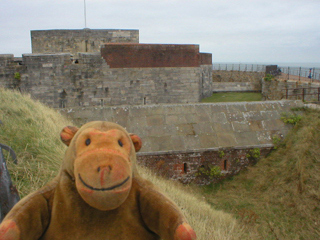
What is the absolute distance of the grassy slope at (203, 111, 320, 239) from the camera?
5.81 meters

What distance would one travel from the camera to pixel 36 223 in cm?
208

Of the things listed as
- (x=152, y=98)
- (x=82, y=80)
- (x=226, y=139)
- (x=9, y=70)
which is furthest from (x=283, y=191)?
(x=9, y=70)

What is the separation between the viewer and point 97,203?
6.19ft

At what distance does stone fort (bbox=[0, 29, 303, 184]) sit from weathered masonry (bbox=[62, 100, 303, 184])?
2cm

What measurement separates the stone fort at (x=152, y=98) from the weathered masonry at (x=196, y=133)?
24 mm

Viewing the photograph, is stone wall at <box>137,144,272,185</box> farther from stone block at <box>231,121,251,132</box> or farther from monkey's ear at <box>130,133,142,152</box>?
monkey's ear at <box>130,133,142,152</box>

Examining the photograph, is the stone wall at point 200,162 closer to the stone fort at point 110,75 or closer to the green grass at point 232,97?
the stone fort at point 110,75

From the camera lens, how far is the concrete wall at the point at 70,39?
1728 cm

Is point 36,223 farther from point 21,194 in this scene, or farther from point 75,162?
point 21,194

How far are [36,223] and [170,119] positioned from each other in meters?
5.98

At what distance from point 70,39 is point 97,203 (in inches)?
666

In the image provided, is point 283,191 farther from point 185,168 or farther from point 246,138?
point 185,168

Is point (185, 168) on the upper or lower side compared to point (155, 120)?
lower

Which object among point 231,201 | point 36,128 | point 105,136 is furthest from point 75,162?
point 231,201
